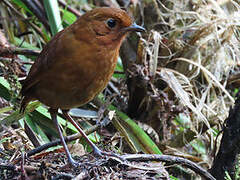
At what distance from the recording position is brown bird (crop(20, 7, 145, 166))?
2.45m

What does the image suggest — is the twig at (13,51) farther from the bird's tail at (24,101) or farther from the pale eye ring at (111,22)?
the pale eye ring at (111,22)

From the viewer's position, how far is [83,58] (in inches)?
96.0

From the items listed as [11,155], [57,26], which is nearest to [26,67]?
[57,26]

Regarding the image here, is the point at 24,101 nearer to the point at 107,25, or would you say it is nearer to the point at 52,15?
the point at 107,25

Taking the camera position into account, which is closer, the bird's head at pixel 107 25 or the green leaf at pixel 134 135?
the bird's head at pixel 107 25

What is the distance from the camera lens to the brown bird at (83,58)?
245 cm

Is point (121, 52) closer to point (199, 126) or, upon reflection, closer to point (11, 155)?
point (199, 126)

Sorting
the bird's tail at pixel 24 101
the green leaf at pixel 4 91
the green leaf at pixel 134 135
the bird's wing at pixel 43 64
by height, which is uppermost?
the bird's wing at pixel 43 64

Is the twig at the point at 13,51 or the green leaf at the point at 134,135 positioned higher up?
the twig at the point at 13,51

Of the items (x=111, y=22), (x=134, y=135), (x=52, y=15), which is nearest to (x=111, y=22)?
(x=111, y=22)

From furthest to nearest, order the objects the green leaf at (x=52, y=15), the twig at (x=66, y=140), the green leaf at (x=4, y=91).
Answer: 1. the green leaf at (x=52, y=15)
2. the green leaf at (x=4, y=91)
3. the twig at (x=66, y=140)

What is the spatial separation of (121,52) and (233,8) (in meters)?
1.14

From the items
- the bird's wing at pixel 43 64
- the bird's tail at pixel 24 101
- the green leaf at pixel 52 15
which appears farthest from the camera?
the green leaf at pixel 52 15

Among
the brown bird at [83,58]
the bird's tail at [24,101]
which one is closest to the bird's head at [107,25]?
the brown bird at [83,58]
